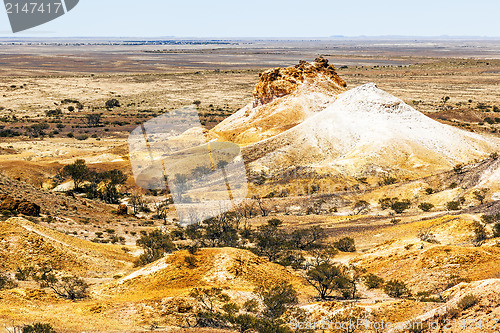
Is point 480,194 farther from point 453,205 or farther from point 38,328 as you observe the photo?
point 38,328

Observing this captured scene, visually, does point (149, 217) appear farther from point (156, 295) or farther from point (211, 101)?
point (211, 101)

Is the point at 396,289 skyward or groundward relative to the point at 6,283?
groundward

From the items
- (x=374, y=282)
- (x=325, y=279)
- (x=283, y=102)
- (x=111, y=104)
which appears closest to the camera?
(x=374, y=282)

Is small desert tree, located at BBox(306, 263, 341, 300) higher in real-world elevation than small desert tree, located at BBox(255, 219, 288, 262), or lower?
higher

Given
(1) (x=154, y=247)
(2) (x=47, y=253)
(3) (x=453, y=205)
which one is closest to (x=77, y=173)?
(1) (x=154, y=247)

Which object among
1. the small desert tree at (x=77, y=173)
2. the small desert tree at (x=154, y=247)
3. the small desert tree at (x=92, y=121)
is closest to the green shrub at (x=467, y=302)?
the small desert tree at (x=154, y=247)

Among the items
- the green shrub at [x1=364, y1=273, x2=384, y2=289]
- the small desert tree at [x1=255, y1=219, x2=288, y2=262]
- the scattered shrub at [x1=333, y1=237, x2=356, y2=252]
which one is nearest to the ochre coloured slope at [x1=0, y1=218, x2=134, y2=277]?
the small desert tree at [x1=255, y1=219, x2=288, y2=262]

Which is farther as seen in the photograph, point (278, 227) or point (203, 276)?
point (278, 227)

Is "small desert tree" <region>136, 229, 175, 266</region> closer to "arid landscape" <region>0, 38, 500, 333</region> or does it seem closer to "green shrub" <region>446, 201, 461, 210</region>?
"arid landscape" <region>0, 38, 500, 333</region>
